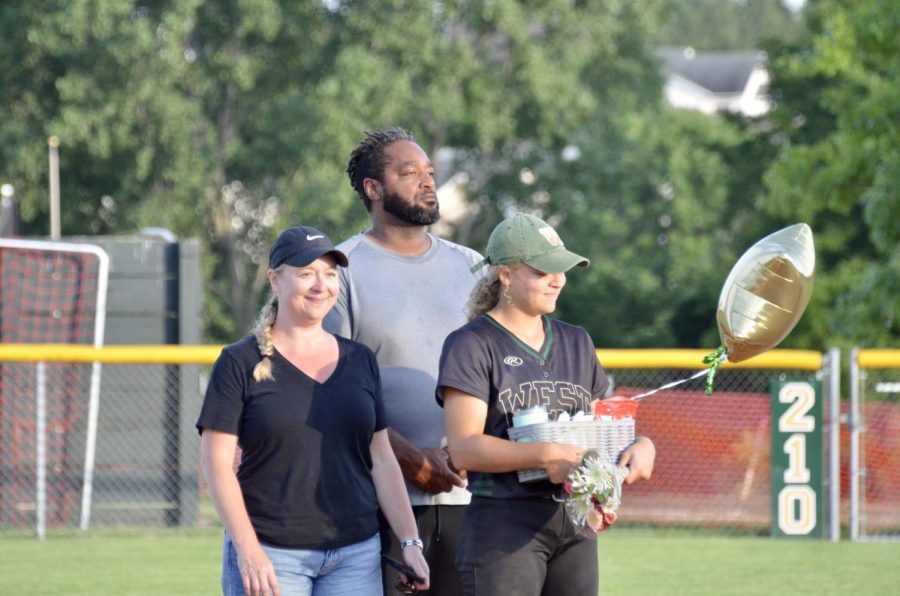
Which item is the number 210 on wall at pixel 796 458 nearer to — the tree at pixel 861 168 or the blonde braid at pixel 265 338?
the tree at pixel 861 168

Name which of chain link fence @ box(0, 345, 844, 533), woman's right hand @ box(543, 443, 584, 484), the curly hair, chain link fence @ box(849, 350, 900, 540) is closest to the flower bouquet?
woman's right hand @ box(543, 443, 584, 484)

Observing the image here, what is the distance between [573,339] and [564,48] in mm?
32490

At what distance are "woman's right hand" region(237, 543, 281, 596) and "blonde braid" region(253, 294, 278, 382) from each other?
48 cm

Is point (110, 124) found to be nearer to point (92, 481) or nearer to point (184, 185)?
point (184, 185)

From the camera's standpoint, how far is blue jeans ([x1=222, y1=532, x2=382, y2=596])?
4141 mm

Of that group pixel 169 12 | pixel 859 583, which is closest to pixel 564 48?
pixel 169 12

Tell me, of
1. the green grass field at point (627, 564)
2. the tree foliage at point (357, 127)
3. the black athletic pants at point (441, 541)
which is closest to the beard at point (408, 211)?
the black athletic pants at point (441, 541)

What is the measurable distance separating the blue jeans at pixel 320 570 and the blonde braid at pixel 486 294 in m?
0.78

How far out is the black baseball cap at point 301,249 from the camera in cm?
420

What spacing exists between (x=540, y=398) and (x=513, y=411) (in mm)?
90

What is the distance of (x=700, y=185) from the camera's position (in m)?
45.7

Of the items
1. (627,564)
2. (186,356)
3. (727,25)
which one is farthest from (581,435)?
(727,25)

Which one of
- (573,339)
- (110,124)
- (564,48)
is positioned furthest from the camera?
(564,48)

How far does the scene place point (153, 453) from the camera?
508 inches
